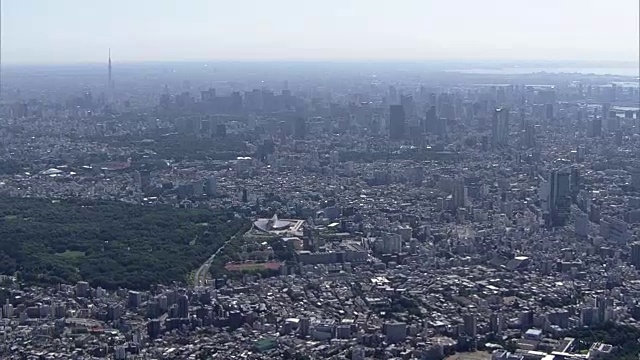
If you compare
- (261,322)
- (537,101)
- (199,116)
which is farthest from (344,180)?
(537,101)

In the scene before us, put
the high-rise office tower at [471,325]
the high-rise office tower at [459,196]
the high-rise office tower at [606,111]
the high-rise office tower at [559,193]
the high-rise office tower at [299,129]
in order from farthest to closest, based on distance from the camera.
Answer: the high-rise office tower at [606,111] → the high-rise office tower at [299,129] → the high-rise office tower at [459,196] → the high-rise office tower at [559,193] → the high-rise office tower at [471,325]

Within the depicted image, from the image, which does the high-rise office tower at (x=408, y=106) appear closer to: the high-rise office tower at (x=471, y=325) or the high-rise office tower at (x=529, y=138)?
the high-rise office tower at (x=529, y=138)

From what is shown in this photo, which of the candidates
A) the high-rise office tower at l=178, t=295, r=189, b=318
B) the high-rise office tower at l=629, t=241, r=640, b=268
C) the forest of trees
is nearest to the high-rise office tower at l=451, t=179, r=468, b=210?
the forest of trees

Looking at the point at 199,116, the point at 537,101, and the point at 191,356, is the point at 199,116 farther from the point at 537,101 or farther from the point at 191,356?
the point at 191,356

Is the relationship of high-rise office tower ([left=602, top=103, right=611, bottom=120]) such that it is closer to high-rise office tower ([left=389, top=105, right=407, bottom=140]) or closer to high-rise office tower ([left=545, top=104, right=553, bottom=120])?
high-rise office tower ([left=545, top=104, right=553, bottom=120])

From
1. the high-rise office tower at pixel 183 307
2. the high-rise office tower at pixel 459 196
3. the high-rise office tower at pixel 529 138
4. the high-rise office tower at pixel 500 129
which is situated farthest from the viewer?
the high-rise office tower at pixel 500 129

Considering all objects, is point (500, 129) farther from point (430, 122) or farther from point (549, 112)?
point (549, 112)

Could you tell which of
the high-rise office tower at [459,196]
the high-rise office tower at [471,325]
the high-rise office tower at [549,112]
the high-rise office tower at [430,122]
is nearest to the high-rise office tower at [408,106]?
the high-rise office tower at [430,122]
